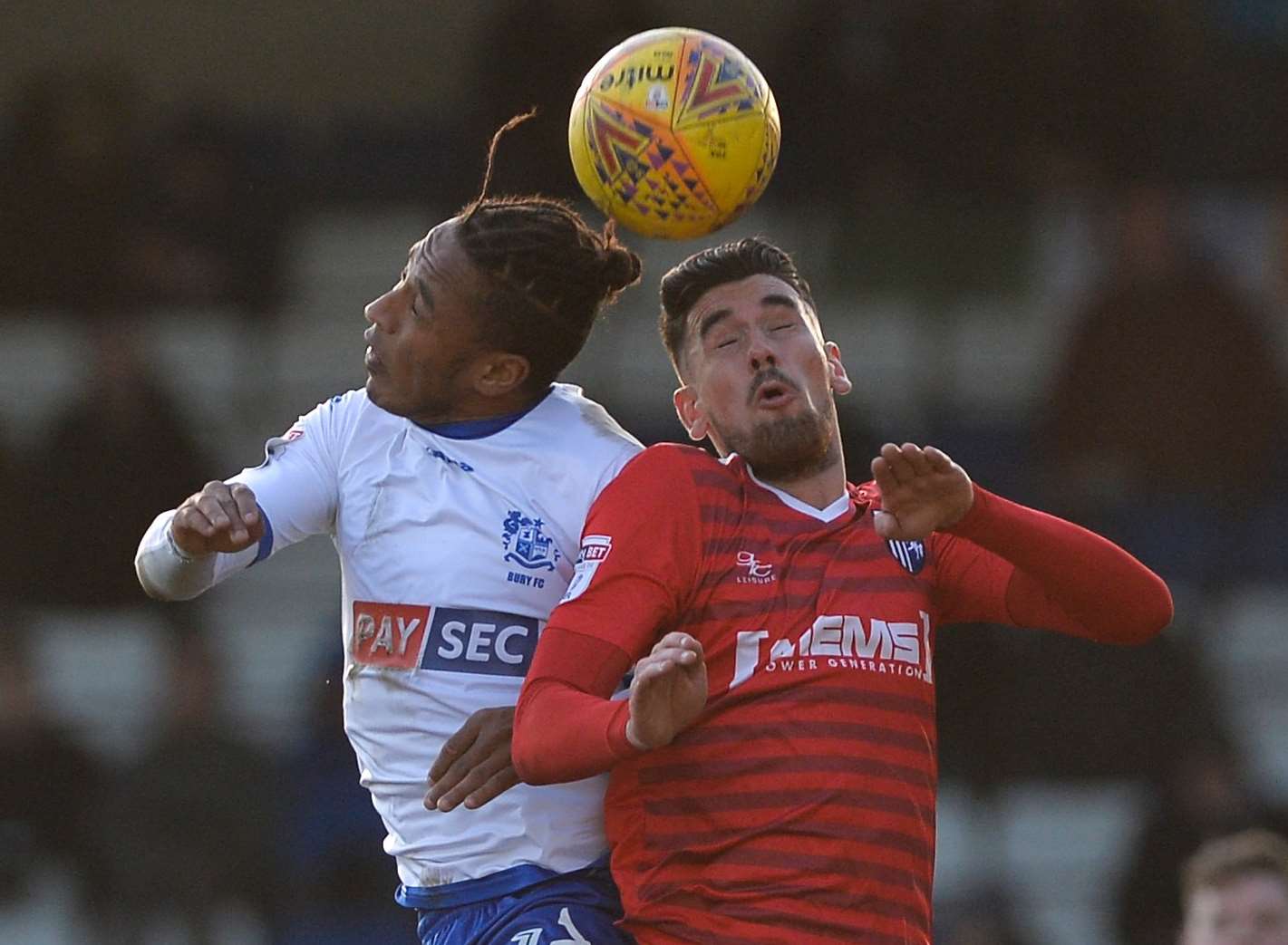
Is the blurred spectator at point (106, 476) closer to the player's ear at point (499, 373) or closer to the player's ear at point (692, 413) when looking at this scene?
the player's ear at point (499, 373)

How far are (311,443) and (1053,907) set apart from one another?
5458 mm

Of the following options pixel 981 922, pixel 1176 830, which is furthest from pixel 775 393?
pixel 1176 830

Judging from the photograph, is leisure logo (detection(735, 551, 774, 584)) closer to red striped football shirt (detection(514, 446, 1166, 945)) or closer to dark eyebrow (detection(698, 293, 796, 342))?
red striped football shirt (detection(514, 446, 1166, 945))

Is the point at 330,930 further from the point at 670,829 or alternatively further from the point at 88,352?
the point at 670,829

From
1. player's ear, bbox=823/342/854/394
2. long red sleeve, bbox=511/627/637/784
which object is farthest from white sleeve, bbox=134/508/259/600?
player's ear, bbox=823/342/854/394

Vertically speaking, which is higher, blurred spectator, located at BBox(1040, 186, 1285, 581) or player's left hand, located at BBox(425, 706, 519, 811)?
blurred spectator, located at BBox(1040, 186, 1285, 581)

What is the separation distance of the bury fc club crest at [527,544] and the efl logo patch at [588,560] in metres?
0.16

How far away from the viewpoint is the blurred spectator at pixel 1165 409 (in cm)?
897

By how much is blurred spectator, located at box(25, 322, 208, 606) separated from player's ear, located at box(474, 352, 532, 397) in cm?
462

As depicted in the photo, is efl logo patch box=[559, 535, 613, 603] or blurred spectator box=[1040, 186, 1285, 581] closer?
efl logo patch box=[559, 535, 613, 603]

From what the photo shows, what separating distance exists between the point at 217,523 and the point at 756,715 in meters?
0.94

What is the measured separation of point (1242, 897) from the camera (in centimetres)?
537

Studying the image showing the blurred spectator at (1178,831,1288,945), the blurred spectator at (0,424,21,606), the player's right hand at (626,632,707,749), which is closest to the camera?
the player's right hand at (626,632,707,749)

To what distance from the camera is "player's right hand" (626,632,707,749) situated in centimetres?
326
